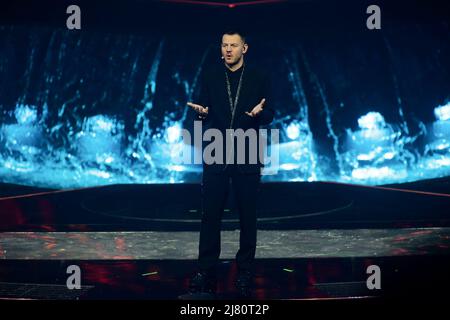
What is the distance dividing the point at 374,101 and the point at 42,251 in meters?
7.46

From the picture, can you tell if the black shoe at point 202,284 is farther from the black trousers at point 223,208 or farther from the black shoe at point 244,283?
the black shoe at point 244,283

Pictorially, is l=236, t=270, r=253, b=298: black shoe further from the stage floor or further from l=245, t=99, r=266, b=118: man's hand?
the stage floor

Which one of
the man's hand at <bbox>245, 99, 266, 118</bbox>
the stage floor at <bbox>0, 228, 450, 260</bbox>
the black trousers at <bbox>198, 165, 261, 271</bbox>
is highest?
the man's hand at <bbox>245, 99, 266, 118</bbox>

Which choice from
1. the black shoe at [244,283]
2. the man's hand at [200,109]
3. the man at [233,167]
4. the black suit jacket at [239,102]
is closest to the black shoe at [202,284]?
the man at [233,167]

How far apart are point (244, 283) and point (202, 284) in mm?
226

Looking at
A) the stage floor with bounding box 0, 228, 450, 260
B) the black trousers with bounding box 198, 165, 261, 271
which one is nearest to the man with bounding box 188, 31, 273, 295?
the black trousers with bounding box 198, 165, 261, 271

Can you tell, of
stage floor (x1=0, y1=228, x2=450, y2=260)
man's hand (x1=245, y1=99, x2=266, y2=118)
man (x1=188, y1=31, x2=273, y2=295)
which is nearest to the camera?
man's hand (x1=245, y1=99, x2=266, y2=118)

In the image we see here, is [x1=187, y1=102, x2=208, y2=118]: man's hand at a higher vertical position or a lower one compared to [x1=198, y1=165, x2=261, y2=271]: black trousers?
higher

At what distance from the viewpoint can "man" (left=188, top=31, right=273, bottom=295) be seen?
357cm

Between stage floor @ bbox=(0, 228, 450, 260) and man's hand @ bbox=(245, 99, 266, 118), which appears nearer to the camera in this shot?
man's hand @ bbox=(245, 99, 266, 118)

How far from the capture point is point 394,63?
11.1m

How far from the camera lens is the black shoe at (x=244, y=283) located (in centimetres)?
352

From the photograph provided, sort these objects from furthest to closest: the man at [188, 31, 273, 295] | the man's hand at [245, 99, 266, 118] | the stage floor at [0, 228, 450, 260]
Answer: the stage floor at [0, 228, 450, 260] < the man at [188, 31, 273, 295] < the man's hand at [245, 99, 266, 118]
